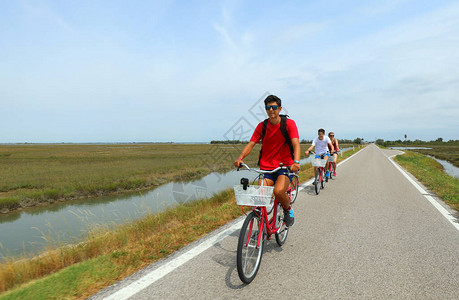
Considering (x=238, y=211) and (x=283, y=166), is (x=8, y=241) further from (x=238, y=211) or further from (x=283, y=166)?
(x=283, y=166)

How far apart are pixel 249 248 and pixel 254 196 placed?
688 millimetres

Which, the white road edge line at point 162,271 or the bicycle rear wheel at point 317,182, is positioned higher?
the bicycle rear wheel at point 317,182

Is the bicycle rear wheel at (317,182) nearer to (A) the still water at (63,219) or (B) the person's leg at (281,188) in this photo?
(A) the still water at (63,219)

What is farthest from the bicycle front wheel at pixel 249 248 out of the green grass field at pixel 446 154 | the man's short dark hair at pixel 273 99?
Result: the green grass field at pixel 446 154

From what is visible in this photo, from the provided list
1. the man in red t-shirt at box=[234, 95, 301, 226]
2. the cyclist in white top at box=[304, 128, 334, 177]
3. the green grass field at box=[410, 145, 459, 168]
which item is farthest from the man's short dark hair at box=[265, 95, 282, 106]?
the green grass field at box=[410, 145, 459, 168]

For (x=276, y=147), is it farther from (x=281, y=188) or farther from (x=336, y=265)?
(x=336, y=265)

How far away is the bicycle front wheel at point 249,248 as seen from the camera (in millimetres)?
2628

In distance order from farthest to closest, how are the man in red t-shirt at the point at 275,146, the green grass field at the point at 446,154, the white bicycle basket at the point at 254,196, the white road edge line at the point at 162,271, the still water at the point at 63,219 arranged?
the green grass field at the point at 446,154 → the still water at the point at 63,219 → the man in red t-shirt at the point at 275,146 → the white bicycle basket at the point at 254,196 → the white road edge line at the point at 162,271

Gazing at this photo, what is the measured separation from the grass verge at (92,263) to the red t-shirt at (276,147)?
180 cm

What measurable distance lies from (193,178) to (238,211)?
1468 centimetres

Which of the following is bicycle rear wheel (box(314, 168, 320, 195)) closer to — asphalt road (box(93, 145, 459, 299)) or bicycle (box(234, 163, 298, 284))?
asphalt road (box(93, 145, 459, 299))

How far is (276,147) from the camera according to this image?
11.7 feet

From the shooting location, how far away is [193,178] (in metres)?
19.9

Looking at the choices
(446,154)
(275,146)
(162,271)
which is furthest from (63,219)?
(446,154)
